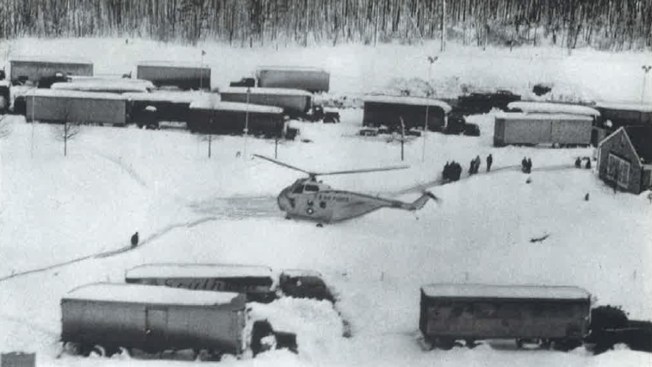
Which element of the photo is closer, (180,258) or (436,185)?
(180,258)

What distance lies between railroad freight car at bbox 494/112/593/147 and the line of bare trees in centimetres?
104

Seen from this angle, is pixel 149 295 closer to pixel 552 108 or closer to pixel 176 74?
pixel 176 74

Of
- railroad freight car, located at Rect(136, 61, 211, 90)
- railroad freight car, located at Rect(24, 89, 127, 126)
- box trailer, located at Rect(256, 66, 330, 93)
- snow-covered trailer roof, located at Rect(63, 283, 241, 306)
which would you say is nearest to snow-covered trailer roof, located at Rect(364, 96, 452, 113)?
box trailer, located at Rect(256, 66, 330, 93)

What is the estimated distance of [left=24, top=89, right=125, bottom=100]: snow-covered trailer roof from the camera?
432 inches

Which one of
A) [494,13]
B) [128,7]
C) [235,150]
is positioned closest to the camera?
[235,150]

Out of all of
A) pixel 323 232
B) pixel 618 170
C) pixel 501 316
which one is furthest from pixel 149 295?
pixel 618 170

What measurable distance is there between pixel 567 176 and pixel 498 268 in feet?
6.03

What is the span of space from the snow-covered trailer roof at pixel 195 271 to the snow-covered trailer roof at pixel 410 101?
11.3ft

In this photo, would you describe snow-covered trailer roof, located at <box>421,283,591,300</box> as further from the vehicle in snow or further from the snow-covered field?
the vehicle in snow

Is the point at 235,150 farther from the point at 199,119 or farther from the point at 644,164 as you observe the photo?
the point at 644,164

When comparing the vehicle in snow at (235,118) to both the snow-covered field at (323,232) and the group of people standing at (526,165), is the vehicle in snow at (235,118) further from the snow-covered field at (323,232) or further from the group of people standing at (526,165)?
the group of people standing at (526,165)

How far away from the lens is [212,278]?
830cm

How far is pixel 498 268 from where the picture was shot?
872 cm

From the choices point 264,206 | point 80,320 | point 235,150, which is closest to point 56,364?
point 80,320
